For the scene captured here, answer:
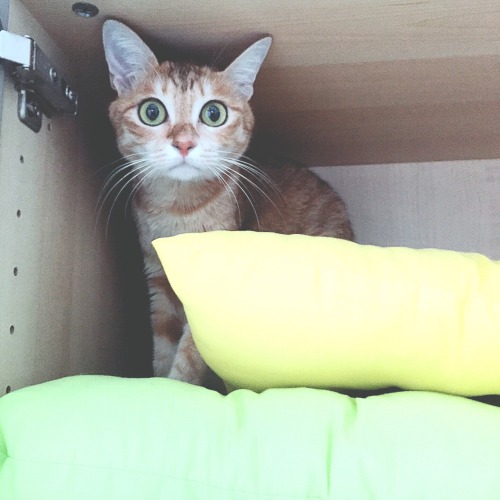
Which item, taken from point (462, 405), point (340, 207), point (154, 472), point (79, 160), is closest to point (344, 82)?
point (340, 207)

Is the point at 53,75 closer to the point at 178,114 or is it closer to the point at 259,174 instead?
the point at 178,114

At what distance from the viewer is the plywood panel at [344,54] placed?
3.04 ft

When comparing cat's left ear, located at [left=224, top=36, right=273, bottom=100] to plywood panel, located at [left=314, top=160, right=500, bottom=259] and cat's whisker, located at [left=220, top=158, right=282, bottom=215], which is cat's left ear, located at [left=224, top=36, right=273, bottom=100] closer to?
cat's whisker, located at [left=220, top=158, right=282, bottom=215]

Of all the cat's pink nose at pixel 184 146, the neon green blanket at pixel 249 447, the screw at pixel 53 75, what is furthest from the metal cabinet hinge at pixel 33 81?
the neon green blanket at pixel 249 447

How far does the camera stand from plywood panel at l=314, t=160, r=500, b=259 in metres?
1.58

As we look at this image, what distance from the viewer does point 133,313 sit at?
4.90 ft

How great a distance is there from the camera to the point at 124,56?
1103mm

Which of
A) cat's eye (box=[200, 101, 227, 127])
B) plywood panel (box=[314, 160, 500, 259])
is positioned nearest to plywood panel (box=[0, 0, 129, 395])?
cat's eye (box=[200, 101, 227, 127])

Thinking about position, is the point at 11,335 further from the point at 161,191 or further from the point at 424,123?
the point at 424,123

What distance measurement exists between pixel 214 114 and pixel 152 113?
131 mm

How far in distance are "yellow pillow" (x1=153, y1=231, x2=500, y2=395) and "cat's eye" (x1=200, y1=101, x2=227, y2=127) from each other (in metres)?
0.53

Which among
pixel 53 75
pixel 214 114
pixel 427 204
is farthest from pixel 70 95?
pixel 427 204

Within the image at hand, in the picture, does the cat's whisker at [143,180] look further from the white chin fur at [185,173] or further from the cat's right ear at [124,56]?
the cat's right ear at [124,56]

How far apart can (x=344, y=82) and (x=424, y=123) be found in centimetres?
29
